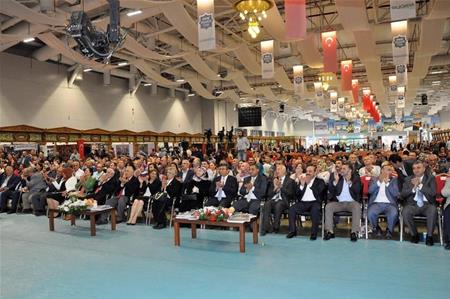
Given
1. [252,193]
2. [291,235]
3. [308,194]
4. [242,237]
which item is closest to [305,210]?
[308,194]

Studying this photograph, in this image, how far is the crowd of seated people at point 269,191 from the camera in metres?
5.62

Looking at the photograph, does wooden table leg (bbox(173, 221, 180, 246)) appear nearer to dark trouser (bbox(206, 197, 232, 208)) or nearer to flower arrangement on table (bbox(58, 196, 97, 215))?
dark trouser (bbox(206, 197, 232, 208))

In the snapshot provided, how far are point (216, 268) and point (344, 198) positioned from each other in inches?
100.0

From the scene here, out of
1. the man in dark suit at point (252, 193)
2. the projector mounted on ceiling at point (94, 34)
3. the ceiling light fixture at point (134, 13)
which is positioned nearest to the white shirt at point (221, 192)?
the man in dark suit at point (252, 193)

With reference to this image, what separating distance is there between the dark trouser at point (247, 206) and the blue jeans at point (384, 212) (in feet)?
5.84

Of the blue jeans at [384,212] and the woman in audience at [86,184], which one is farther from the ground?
the woman in audience at [86,184]

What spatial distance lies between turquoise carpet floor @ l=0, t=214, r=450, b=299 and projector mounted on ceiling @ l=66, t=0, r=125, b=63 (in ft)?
10.2

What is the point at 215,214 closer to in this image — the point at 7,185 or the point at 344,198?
the point at 344,198

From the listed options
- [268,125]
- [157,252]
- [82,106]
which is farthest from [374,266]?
[268,125]

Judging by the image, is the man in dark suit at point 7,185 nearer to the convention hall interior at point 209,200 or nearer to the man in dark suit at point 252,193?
the convention hall interior at point 209,200

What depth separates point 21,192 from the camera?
9172 millimetres

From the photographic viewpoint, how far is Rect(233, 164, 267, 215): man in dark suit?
651 cm

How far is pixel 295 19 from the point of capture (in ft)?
23.9

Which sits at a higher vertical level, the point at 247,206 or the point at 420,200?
the point at 420,200
